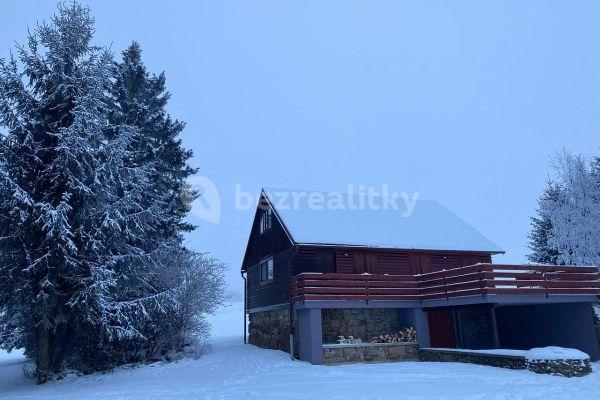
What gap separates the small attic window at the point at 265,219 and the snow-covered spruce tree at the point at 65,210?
795 centimetres

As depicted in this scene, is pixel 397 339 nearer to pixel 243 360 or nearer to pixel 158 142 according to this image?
pixel 243 360

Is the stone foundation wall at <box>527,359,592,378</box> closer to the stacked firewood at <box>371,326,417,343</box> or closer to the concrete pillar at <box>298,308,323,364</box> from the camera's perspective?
the stacked firewood at <box>371,326,417,343</box>

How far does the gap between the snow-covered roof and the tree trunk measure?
10572 mm

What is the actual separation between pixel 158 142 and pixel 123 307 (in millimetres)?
13690

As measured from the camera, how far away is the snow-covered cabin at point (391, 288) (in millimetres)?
19250

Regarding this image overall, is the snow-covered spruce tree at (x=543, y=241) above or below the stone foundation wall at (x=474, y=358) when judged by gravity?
above

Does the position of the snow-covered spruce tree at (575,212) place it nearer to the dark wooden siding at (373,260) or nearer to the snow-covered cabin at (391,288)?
the snow-covered cabin at (391,288)

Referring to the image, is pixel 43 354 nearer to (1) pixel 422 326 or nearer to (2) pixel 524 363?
(1) pixel 422 326

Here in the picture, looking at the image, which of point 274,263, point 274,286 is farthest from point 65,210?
point 274,286

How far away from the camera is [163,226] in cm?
2705

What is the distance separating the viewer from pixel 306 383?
586 inches

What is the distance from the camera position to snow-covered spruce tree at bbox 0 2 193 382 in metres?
16.5

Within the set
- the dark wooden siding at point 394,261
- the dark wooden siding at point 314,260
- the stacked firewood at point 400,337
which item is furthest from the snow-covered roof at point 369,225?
the stacked firewood at point 400,337

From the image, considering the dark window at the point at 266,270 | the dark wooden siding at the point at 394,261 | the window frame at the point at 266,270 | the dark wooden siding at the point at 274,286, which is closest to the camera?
the dark wooden siding at the point at 394,261
